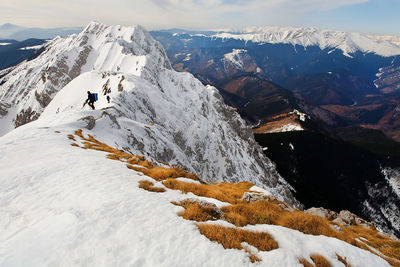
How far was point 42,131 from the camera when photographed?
82.4ft

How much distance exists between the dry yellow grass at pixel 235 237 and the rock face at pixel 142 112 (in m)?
21.1

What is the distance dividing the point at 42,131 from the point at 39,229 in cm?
2232

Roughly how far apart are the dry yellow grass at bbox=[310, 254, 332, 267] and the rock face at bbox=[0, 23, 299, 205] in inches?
878

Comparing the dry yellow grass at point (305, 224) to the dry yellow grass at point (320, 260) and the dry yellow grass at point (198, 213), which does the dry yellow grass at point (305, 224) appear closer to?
the dry yellow grass at point (320, 260)

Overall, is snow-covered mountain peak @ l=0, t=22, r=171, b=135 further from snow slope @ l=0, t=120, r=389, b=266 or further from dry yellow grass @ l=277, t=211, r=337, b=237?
dry yellow grass @ l=277, t=211, r=337, b=237

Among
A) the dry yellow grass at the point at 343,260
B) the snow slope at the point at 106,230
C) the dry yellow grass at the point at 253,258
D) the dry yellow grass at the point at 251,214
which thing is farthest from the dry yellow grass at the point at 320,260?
the dry yellow grass at the point at 253,258

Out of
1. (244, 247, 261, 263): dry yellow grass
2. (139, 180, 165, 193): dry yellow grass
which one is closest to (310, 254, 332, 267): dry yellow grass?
(244, 247, 261, 263): dry yellow grass

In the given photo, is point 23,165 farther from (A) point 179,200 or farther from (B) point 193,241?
(B) point 193,241

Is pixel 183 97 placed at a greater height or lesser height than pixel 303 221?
lesser

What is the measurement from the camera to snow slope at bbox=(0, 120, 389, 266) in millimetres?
6742

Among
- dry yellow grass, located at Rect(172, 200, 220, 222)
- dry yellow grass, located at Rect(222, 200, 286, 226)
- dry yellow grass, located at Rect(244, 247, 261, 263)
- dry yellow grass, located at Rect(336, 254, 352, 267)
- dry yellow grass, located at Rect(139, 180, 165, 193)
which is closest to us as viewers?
dry yellow grass, located at Rect(244, 247, 261, 263)

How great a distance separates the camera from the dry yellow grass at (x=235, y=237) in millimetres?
7793

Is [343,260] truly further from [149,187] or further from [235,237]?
[149,187]

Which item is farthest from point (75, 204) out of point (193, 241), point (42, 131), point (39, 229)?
point (42, 131)
